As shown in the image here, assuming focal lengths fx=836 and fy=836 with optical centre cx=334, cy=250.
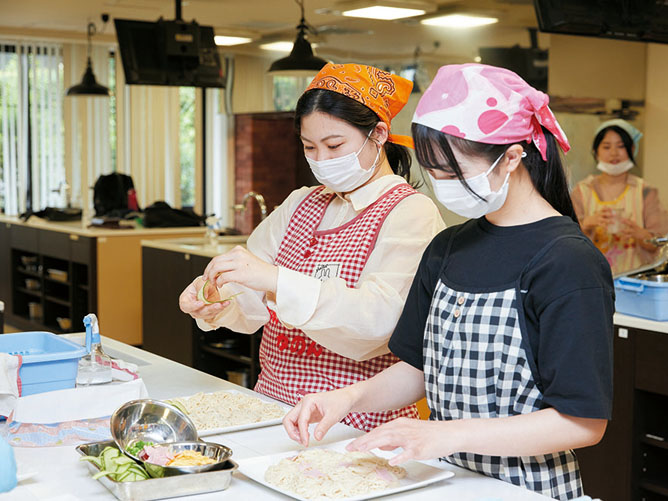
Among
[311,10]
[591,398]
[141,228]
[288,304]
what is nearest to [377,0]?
[311,10]

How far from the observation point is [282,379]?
1906 millimetres

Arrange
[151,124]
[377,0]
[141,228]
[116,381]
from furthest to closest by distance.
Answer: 1. [151,124]
2. [141,228]
3. [377,0]
4. [116,381]

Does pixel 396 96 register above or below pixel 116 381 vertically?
above

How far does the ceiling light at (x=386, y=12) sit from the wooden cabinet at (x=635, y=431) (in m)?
3.04

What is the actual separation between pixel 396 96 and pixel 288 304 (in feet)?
1.89

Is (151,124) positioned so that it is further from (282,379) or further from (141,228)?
(282,379)

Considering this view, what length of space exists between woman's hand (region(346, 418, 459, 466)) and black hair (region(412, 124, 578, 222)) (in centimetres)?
37

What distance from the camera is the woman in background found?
167 inches

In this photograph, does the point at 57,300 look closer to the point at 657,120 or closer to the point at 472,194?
the point at 657,120

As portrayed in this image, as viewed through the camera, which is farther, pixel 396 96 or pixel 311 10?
pixel 311 10

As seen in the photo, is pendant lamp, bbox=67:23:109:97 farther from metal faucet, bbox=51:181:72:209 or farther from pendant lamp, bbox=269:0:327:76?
pendant lamp, bbox=269:0:327:76

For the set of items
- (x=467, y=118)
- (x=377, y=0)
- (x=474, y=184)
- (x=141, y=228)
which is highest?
(x=377, y=0)

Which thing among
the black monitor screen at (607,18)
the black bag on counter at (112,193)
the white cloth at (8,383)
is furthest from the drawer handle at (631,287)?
the black bag on counter at (112,193)

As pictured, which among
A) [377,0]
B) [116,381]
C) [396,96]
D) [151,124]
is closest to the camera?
[396,96]
